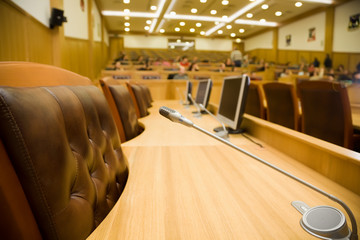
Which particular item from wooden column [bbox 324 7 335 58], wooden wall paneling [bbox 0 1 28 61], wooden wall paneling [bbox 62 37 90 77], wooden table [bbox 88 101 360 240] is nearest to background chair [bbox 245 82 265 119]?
wooden table [bbox 88 101 360 240]

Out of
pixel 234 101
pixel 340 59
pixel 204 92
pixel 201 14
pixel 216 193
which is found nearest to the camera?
pixel 216 193

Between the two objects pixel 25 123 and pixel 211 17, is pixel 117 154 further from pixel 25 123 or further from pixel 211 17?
pixel 211 17

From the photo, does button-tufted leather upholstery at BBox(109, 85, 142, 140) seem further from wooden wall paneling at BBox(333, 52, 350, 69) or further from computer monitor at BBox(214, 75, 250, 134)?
wooden wall paneling at BBox(333, 52, 350, 69)

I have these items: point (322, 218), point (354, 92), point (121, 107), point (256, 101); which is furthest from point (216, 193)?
point (354, 92)

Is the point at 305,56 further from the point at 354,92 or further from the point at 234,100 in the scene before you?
the point at 234,100

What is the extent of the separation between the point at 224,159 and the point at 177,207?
0.47 metres

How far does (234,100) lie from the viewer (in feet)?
5.44

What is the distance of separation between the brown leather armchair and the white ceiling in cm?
842

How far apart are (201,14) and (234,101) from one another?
9.68m

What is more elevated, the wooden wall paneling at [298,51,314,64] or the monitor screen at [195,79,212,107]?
the wooden wall paneling at [298,51,314,64]

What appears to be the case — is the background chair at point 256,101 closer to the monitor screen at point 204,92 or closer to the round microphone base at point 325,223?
the monitor screen at point 204,92

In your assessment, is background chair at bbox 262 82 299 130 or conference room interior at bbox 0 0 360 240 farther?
background chair at bbox 262 82 299 130

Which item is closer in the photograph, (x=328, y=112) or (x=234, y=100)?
(x=234, y=100)

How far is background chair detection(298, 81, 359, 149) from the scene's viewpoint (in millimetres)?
1778
